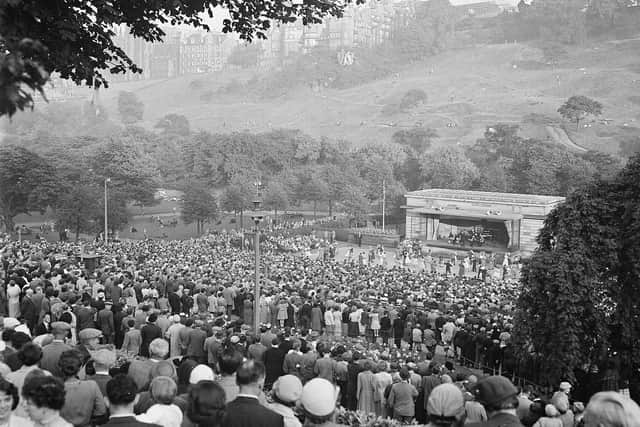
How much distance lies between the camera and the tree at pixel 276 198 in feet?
232

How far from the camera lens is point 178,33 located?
174m

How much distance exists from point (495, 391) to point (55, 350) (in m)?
5.72

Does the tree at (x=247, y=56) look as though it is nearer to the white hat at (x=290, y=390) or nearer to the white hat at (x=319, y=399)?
the white hat at (x=290, y=390)

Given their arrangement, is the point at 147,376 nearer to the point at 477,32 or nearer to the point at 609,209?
the point at 609,209

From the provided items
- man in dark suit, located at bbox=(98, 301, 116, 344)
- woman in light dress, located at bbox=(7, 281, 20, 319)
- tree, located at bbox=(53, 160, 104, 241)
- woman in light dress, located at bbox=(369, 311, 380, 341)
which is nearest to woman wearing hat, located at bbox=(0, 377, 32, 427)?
man in dark suit, located at bbox=(98, 301, 116, 344)

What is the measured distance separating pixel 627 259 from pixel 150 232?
52541mm

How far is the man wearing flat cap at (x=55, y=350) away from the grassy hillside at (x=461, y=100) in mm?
91192

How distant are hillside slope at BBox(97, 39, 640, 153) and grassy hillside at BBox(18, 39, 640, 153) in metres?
0.16

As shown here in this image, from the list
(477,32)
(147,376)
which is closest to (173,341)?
(147,376)

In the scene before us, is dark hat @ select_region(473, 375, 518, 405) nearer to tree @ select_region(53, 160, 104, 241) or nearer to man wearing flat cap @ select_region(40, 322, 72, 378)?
man wearing flat cap @ select_region(40, 322, 72, 378)

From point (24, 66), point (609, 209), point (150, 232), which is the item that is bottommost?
point (150, 232)

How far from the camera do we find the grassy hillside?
105062mm

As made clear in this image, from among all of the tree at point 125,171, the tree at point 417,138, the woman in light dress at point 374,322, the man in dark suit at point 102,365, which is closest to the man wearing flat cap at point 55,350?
the man in dark suit at point 102,365

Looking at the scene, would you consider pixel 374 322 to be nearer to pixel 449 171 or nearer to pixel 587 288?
pixel 587 288
